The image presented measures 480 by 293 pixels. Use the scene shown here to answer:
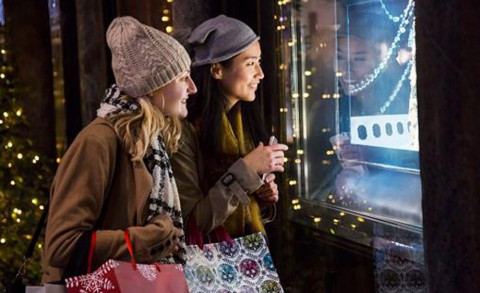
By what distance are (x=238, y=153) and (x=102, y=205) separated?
0.84 metres

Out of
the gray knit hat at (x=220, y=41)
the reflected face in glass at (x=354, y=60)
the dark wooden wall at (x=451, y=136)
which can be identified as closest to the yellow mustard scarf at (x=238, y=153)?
the gray knit hat at (x=220, y=41)

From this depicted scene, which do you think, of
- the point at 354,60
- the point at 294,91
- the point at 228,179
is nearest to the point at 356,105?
the point at 354,60

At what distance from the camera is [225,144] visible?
12.1 feet

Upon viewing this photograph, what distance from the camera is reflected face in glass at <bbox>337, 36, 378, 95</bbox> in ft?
14.2

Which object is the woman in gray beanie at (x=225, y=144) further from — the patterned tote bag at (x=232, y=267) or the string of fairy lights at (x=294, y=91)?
the string of fairy lights at (x=294, y=91)

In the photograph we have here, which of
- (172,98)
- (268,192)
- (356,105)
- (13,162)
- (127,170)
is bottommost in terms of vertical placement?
(13,162)

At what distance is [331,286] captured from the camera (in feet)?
16.3

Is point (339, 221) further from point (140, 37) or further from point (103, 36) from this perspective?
point (103, 36)

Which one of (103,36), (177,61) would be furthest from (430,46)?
(103,36)

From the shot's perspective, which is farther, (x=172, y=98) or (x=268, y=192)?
(x=268, y=192)

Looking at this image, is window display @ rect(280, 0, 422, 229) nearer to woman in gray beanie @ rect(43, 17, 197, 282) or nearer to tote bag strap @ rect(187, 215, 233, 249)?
tote bag strap @ rect(187, 215, 233, 249)

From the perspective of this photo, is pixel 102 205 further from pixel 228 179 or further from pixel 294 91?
pixel 294 91

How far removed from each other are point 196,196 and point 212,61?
1.98 ft

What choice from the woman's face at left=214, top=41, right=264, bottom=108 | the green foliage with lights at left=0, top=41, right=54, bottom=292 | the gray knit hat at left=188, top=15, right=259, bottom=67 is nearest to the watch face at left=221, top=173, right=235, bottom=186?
the woman's face at left=214, top=41, right=264, bottom=108
